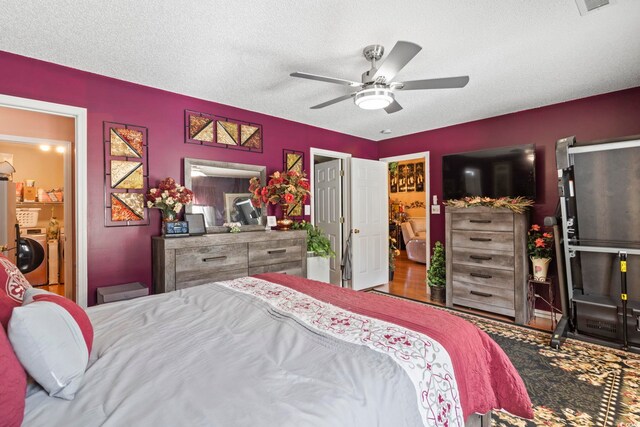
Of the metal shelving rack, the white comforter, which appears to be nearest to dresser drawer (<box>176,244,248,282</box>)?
the white comforter

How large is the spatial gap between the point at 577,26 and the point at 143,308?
3254mm

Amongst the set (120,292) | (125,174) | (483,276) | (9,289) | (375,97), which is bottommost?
(483,276)

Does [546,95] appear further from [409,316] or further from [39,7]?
[39,7]

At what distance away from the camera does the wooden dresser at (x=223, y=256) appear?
291cm

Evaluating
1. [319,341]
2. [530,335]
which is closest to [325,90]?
[319,341]

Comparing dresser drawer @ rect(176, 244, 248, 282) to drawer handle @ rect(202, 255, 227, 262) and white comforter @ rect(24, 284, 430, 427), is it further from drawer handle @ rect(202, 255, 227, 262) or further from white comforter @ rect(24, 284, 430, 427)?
white comforter @ rect(24, 284, 430, 427)

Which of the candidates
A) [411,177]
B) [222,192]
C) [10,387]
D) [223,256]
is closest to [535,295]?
[223,256]

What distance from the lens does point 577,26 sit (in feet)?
6.97

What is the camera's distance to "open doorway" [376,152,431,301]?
5.42 metres

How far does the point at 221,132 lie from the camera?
146 inches

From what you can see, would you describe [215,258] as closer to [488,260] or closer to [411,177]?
[488,260]

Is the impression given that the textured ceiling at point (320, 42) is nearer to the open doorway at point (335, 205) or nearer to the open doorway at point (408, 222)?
the open doorway at point (335, 205)

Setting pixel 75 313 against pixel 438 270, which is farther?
pixel 438 270

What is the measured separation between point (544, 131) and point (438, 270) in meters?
2.19
